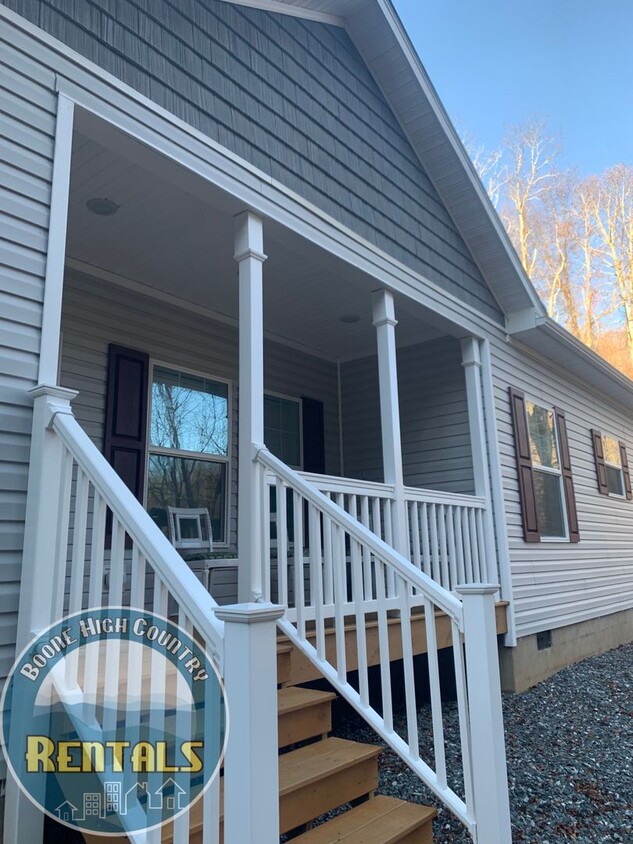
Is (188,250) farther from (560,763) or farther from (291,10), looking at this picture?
(560,763)

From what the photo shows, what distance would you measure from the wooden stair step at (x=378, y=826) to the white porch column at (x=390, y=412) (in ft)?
5.86

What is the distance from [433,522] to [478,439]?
139cm

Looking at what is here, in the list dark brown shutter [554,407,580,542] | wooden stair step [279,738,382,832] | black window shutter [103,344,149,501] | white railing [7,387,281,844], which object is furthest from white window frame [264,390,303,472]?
Answer: white railing [7,387,281,844]

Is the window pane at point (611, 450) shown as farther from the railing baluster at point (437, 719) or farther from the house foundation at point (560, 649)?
the railing baluster at point (437, 719)

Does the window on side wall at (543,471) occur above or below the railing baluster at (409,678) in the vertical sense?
above

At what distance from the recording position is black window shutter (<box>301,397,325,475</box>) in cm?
623

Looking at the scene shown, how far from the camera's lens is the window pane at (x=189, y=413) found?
16.3 feet

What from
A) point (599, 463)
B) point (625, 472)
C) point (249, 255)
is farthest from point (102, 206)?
point (625, 472)

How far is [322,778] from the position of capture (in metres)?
2.43

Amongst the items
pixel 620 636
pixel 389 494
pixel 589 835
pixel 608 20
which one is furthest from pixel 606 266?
pixel 589 835

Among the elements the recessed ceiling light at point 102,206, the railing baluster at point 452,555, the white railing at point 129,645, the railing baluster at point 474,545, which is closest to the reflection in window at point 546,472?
the railing baluster at point 474,545

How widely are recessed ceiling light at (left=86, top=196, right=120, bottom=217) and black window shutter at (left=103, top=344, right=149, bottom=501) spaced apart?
1.05 m

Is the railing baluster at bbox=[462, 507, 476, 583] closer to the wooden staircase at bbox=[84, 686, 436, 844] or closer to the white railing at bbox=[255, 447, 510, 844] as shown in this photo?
the white railing at bbox=[255, 447, 510, 844]

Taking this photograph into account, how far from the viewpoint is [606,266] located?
1870 cm
